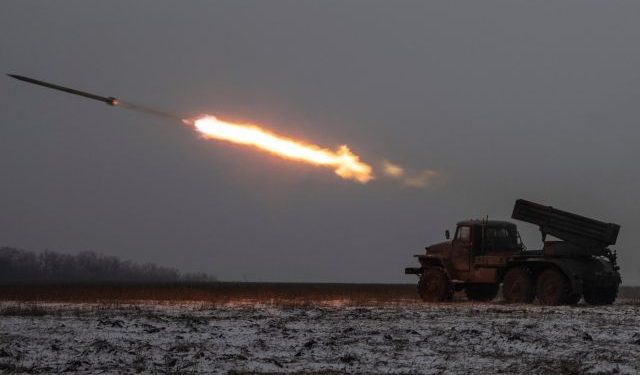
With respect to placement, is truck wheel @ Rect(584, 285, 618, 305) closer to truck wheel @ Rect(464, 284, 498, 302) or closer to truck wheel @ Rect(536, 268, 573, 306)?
truck wheel @ Rect(536, 268, 573, 306)

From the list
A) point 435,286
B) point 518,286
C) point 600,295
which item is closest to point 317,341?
point 518,286

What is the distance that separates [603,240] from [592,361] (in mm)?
14710

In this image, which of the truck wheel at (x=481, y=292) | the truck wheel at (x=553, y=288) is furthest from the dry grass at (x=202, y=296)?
the truck wheel at (x=553, y=288)

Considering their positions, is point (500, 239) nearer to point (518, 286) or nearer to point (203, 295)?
point (518, 286)

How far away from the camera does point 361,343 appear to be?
17797 mm

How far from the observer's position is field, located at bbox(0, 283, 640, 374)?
599 inches

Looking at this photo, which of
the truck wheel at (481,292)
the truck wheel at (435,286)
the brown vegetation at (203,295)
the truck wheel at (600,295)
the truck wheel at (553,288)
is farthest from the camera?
the truck wheel at (481,292)

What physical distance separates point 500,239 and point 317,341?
15.9 meters

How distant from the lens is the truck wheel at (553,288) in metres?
29.2

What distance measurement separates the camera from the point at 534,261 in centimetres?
3003

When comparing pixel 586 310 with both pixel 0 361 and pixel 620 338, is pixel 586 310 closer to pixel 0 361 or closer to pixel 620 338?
pixel 620 338

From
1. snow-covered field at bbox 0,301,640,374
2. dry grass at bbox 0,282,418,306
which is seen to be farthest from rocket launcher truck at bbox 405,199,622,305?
snow-covered field at bbox 0,301,640,374

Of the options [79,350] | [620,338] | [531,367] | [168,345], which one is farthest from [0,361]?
[620,338]

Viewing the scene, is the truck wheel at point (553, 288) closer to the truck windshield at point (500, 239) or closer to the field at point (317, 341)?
the truck windshield at point (500, 239)
